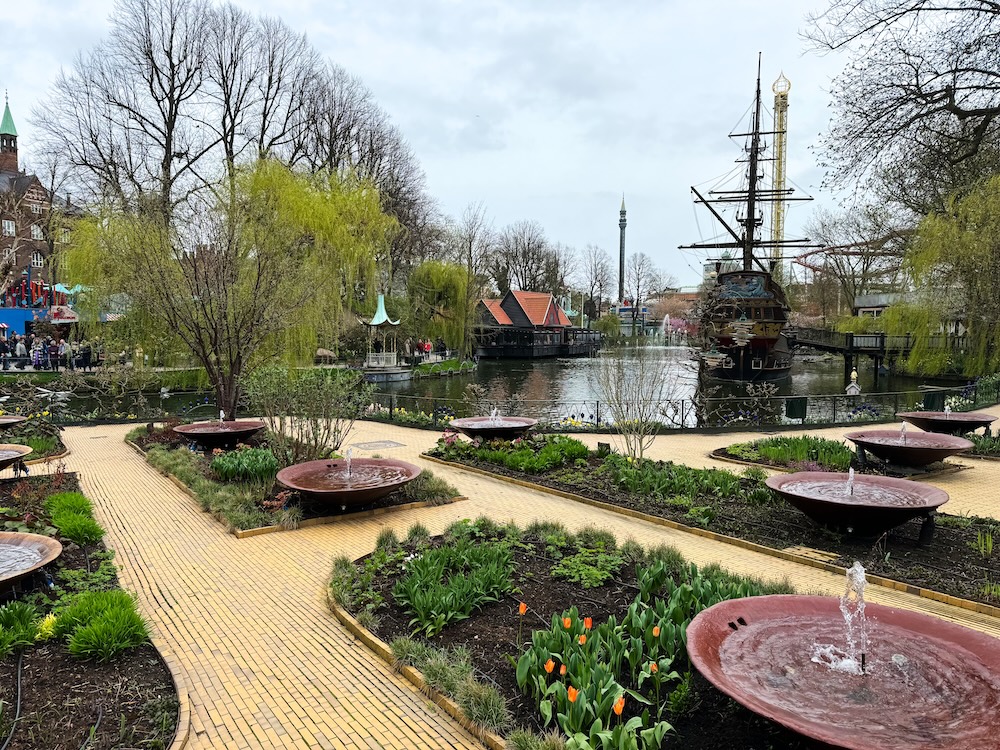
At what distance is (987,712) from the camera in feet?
10.4

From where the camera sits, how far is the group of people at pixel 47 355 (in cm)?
2966

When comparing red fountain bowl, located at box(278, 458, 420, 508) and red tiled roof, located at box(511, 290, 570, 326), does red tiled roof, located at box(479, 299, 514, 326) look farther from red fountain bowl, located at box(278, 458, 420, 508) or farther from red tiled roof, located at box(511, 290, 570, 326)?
red fountain bowl, located at box(278, 458, 420, 508)

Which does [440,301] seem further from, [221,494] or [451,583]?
[451,583]

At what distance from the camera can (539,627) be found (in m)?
4.77

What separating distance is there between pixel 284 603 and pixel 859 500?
6.44 meters

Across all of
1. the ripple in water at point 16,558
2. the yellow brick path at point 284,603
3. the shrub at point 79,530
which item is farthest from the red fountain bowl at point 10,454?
the ripple in water at point 16,558

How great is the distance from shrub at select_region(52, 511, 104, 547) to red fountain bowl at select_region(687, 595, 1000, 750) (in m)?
6.38

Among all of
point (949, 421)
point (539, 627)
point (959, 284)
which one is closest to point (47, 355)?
point (539, 627)

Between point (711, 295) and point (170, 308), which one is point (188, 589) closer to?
point (170, 308)

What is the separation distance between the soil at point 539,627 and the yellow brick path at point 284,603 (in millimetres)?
400

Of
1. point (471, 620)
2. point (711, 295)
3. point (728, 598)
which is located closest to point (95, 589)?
point (471, 620)

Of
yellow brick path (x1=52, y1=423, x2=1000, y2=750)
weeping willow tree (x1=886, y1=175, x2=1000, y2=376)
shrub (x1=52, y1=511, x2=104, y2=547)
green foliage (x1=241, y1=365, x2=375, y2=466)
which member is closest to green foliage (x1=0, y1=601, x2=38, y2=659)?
yellow brick path (x1=52, y1=423, x2=1000, y2=750)

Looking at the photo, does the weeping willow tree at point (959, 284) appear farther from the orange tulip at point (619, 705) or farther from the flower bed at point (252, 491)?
the orange tulip at point (619, 705)

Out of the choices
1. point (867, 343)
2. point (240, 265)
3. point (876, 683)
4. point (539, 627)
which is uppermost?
point (240, 265)
